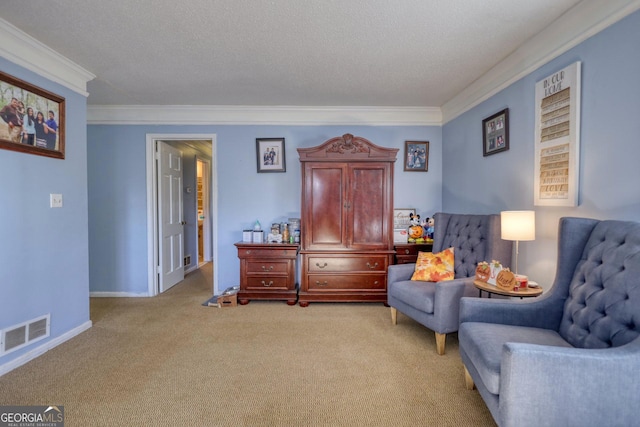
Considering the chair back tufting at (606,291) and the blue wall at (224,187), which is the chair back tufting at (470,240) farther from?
the blue wall at (224,187)

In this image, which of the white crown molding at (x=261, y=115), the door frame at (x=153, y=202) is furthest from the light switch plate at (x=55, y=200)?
the white crown molding at (x=261, y=115)

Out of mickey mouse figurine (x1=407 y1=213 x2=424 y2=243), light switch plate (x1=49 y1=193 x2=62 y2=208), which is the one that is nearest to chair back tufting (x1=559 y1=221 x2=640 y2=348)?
mickey mouse figurine (x1=407 y1=213 x2=424 y2=243)

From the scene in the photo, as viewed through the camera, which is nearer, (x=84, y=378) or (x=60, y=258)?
(x=84, y=378)

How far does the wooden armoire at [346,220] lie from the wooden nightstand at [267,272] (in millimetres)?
196

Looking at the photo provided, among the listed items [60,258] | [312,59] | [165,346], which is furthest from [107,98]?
[165,346]

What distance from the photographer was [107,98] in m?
3.46

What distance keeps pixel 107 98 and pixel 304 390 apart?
382 centimetres

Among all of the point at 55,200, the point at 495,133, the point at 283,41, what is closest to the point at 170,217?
→ the point at 55,200

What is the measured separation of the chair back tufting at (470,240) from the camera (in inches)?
96.3

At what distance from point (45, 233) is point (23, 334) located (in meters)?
0.77

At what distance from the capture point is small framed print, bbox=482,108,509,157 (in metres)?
2.62

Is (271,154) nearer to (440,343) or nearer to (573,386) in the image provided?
(440,343)

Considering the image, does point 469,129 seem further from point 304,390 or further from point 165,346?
point 165,346

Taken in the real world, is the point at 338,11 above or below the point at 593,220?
above
